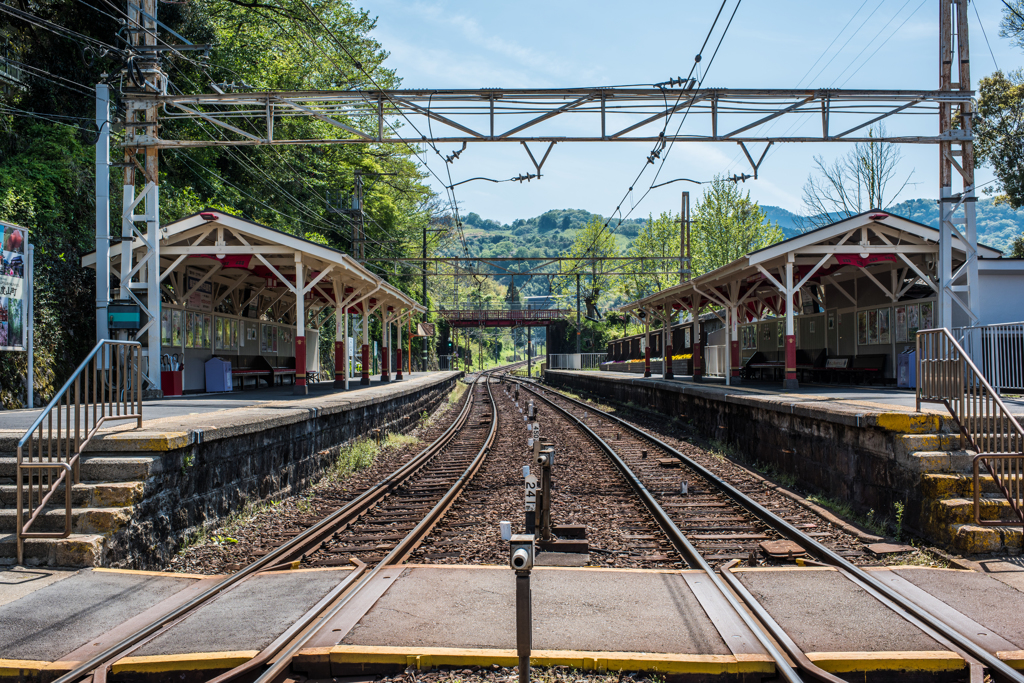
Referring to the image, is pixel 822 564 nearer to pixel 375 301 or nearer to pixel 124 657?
pixel 124 657

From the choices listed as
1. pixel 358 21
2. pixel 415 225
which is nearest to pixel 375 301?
pixel 358 21

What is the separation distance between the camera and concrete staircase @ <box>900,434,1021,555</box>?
18.5 ft

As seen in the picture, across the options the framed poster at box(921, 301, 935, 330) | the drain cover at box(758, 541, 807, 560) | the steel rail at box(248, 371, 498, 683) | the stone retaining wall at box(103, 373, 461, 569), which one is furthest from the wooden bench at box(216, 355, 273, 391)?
the framed poster at box(921, 301, 935, 330)

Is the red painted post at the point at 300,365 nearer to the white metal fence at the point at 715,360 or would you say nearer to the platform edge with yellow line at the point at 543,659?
the platform edge with yellow line at the point at 543,659

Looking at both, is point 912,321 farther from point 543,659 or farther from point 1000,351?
point 543,659

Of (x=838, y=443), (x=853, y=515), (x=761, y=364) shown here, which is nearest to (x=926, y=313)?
(x=761, y=364)

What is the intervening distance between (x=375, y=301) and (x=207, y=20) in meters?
12.6

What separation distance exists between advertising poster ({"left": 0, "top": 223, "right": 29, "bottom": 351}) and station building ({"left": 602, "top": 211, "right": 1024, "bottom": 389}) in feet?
45.9

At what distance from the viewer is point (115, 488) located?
222 inches

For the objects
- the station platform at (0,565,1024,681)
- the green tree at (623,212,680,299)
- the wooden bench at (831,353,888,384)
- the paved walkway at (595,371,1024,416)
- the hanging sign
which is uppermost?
the green tree at (623,212,680,299)

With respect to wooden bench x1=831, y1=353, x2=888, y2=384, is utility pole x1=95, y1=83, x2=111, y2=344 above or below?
above

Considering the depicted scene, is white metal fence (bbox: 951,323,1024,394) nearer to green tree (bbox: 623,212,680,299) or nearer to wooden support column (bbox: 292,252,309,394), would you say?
wooden support column (bbox: 292,252,309,394)

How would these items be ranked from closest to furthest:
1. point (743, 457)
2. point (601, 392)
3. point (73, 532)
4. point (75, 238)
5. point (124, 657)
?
1. point (124, 657)
2. point (73, 532)
3. point (743, 457)
4. point (75, 238)
5. point (601, 392)

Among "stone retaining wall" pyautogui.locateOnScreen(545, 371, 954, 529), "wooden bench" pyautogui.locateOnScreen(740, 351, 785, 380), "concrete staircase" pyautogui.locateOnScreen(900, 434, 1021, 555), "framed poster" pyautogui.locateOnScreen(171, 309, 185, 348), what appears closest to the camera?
Result: "concrete staircase" pyautogui.locateOnScreen(900, 434, 1021, 555)
